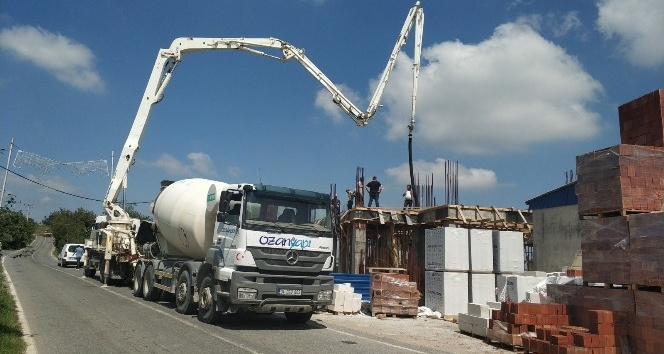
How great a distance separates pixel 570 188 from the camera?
1908cm

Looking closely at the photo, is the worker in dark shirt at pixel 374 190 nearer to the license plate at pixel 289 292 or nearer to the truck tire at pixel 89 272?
the license plate at pixel 289 292

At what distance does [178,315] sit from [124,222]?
29.2 ft

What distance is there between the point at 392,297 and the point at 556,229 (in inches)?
341

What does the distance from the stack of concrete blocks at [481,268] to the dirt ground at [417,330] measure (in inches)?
64.7

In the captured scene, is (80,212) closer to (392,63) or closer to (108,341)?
(392,63)

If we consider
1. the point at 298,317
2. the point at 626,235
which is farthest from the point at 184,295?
the point at 626,235

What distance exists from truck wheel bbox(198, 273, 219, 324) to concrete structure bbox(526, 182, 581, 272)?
13420 millimetres

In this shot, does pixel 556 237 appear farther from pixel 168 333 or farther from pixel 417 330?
pixel 168 333

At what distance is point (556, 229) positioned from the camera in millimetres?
19469

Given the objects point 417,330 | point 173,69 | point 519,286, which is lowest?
point 417,330

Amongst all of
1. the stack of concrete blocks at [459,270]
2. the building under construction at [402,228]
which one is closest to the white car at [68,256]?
the building under construction at [402,228]

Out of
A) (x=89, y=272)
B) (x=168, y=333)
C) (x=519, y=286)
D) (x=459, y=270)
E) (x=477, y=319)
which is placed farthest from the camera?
(x=89, y=272)

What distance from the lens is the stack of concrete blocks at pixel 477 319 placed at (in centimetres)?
1098

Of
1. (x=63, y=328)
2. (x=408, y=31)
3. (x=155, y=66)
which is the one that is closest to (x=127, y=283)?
(x=155, y=66)
